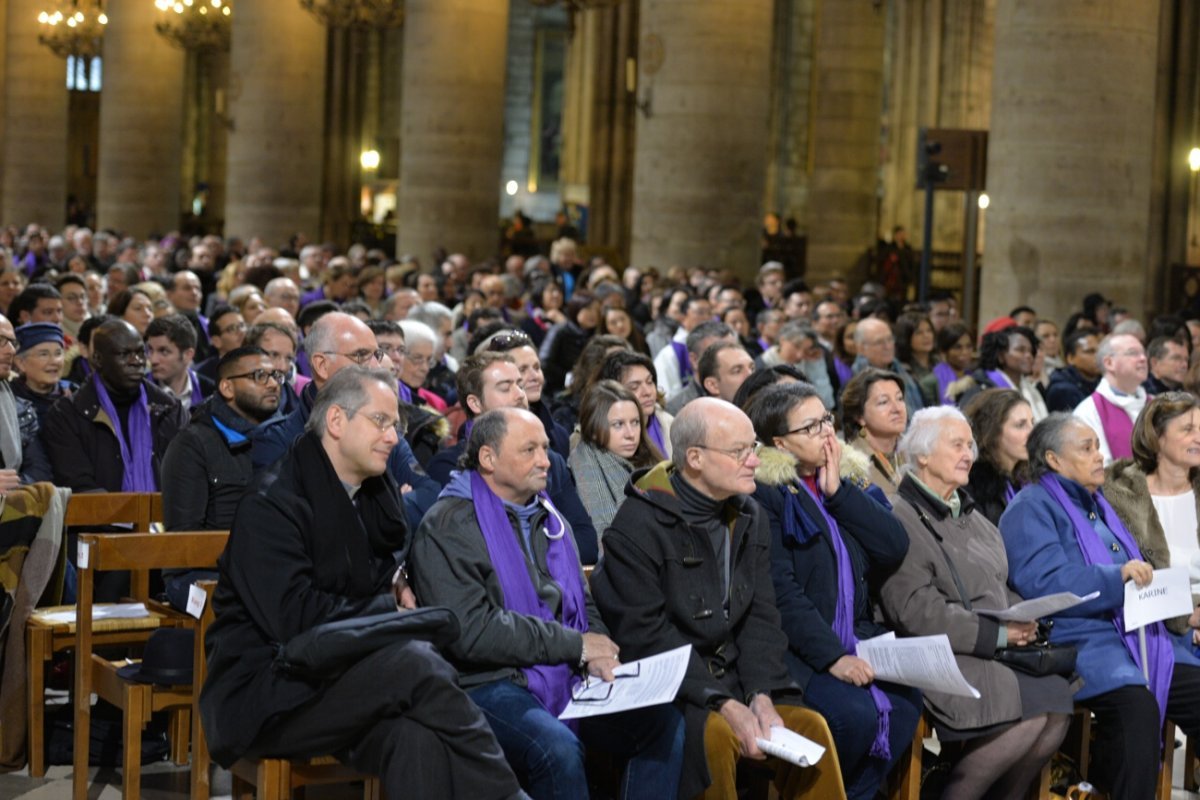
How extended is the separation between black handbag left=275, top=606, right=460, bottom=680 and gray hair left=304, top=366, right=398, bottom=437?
2.04 ft

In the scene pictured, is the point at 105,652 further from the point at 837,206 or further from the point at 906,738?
the point at 837,206

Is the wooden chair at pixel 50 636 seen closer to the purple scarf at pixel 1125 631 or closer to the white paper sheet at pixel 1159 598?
the purple scarf at pixel 1125 631

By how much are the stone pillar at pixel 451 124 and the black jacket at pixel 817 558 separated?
17.2 m

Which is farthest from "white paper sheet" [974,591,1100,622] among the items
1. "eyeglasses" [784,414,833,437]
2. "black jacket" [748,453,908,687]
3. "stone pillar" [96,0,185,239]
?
"stone pillar" [96,0,185,239]

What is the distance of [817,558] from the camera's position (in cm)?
662

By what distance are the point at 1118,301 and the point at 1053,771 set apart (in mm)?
9092

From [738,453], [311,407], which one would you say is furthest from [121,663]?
[738,453]

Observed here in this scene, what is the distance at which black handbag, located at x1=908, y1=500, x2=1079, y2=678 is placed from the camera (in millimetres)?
6723

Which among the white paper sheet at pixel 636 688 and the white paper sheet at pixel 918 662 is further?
the white paper sheet at pixel 918 662

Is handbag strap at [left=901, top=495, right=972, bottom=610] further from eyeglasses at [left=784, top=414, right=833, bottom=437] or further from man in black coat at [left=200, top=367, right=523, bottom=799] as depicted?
man in black coat at [left=200, top=367, right=523, bottom=799]

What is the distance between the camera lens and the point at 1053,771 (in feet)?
23.5

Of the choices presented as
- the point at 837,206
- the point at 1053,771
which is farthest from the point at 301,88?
the point at 1053,771

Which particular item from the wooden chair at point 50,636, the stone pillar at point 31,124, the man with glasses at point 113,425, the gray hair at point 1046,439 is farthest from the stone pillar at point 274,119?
the gray hair at point 1046,439

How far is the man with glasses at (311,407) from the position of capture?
7121mm
